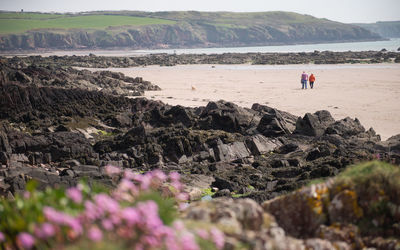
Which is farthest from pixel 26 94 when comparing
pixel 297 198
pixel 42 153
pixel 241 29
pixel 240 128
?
pixel 241 29

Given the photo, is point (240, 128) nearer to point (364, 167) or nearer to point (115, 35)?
point (364, 167)

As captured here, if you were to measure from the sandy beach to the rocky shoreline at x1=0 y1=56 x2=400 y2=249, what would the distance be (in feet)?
15.8

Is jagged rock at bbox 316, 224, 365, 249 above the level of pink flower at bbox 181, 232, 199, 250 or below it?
below

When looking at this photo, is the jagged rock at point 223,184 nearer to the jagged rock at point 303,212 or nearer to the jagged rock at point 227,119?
the jagged rock at point 227,119

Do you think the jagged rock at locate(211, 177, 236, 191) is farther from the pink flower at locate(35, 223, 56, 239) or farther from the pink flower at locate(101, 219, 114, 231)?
the pink flower at locate(35, 223, 56, 239)

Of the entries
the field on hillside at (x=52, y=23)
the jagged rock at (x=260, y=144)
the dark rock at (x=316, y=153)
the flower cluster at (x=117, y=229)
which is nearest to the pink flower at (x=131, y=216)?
the flower cluster at (x=117, y=229)

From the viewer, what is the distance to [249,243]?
16.0 ft

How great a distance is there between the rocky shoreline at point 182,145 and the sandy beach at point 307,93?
482cm

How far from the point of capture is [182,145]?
61.8 ft

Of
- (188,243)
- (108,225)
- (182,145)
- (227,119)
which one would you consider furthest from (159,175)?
(227,119)

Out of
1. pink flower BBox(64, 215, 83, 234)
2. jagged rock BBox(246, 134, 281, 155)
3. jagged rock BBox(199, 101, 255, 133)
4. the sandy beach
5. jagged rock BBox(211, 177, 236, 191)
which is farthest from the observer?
the sandy beach

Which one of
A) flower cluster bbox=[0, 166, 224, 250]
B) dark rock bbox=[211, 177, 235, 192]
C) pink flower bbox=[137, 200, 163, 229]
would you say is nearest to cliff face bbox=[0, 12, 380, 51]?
dark rock bbox=[211, 177, 235, 192]

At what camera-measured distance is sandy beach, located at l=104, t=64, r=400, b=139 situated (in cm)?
2909

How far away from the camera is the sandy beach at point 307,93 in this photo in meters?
29.1
